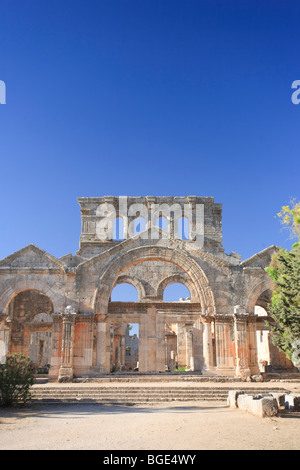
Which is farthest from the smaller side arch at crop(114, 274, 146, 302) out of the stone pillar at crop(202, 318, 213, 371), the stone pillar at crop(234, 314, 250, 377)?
the stone pillar at crop(234, 314, 250, 377)

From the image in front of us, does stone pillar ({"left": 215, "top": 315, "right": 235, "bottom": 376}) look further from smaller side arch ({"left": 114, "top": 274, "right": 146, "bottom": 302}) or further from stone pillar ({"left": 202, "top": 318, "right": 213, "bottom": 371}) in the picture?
smaller side arch ({"left": 114, "top": 274, "right": 146, "bottom": 302})

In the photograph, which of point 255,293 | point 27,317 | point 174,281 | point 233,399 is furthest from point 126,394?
point 174,281

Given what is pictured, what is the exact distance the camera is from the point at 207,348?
18.3 m

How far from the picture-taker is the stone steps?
41.4 feet

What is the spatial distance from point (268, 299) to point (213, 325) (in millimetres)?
7255

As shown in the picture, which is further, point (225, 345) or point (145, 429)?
point (225, 345)

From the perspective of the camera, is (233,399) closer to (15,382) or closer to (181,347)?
(15,382)

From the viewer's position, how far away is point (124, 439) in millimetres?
6680

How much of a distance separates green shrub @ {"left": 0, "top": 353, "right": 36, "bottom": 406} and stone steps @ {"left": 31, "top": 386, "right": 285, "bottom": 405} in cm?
100

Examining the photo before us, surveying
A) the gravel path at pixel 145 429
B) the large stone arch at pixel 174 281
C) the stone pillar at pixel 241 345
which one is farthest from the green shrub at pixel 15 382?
the large stone arch at pixel 174 281

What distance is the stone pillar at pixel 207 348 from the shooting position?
1808cm

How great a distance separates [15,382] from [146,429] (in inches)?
199

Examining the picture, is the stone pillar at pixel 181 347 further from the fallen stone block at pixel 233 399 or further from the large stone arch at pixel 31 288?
the fallen stone block at pixel 233 399
